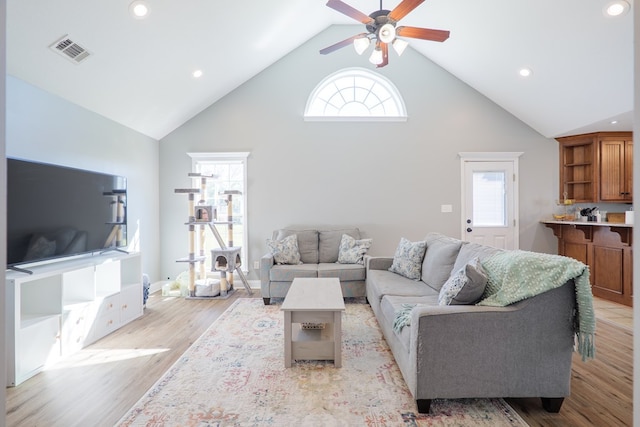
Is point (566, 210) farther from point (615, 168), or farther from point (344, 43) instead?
point (344, 43)

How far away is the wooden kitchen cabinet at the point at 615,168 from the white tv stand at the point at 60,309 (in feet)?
21.2

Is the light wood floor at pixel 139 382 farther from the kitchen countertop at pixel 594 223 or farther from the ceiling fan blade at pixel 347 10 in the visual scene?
the ceiling fan blade at pixel 347 10

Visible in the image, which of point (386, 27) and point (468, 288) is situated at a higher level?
point (386, 27)

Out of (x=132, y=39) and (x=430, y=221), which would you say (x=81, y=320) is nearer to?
(x=132, y=39)

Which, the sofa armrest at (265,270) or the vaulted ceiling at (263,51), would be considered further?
the sofa armrest at (265,270)

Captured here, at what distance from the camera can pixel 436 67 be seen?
16.4 ft

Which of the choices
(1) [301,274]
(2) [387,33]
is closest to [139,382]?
(1) [301,274]

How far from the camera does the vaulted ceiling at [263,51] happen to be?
2.70 meters

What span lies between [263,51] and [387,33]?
89.6 inches

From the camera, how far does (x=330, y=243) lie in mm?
4594

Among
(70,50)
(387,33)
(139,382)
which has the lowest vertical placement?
(139,382)

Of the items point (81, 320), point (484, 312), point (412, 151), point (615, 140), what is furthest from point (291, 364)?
point (615, 140)

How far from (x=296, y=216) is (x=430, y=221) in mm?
2089

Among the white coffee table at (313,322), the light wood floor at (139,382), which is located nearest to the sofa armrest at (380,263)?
the white coffee table at (313,322)
